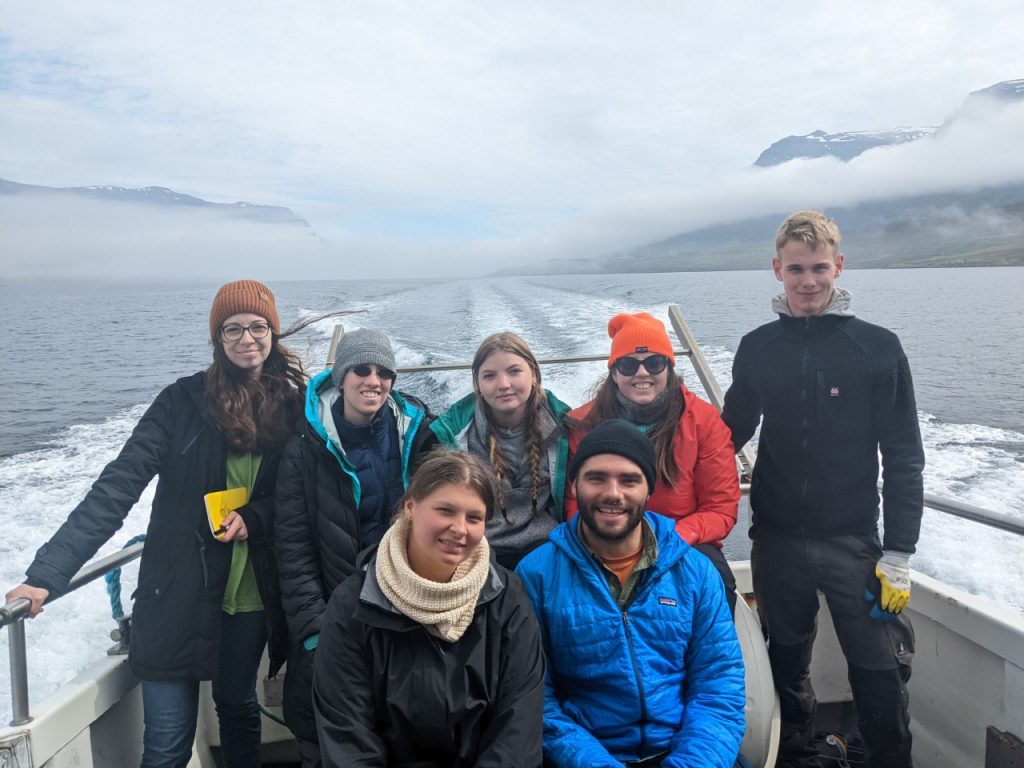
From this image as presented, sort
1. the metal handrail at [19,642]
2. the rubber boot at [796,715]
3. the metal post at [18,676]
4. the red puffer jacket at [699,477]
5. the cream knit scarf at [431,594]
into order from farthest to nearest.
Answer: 1. the rubber boot at [796,715]
2. the red puffer jacket at [699,477]
3. the metal post at [18,676]
4. the metal handrail at [19,642]
5. the cream knit scarf at [431,594]

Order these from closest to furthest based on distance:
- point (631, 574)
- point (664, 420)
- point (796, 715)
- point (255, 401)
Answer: point (631, 574) → point (255, 401) → point (664, 420) → point (796, 715)

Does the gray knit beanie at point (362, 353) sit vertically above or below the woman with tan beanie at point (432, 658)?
above

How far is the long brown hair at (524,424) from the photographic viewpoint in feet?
7.89

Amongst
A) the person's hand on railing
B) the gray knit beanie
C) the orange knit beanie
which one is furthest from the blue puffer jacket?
the person's hand on railing

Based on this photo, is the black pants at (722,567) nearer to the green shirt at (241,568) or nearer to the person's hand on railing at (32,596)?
the green shirt at (241,568)

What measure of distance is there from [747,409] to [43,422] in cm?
1417

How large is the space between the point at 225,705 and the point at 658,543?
4.88 feet

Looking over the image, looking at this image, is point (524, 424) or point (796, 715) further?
point (796, 715)

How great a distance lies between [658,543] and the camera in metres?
2.05

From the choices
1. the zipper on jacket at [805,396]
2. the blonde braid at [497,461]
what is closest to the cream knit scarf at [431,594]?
the blonde braid at [497,461]

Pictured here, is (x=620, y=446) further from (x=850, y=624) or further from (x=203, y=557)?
(x=203, y=557)

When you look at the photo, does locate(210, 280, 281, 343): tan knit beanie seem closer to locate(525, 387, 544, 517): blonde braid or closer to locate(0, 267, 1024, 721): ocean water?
locate(525, 387, 544, 517): blonde braid

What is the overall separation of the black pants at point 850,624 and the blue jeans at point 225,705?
Result: 67.6 inches

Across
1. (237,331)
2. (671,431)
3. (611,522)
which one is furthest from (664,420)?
(237,331)
